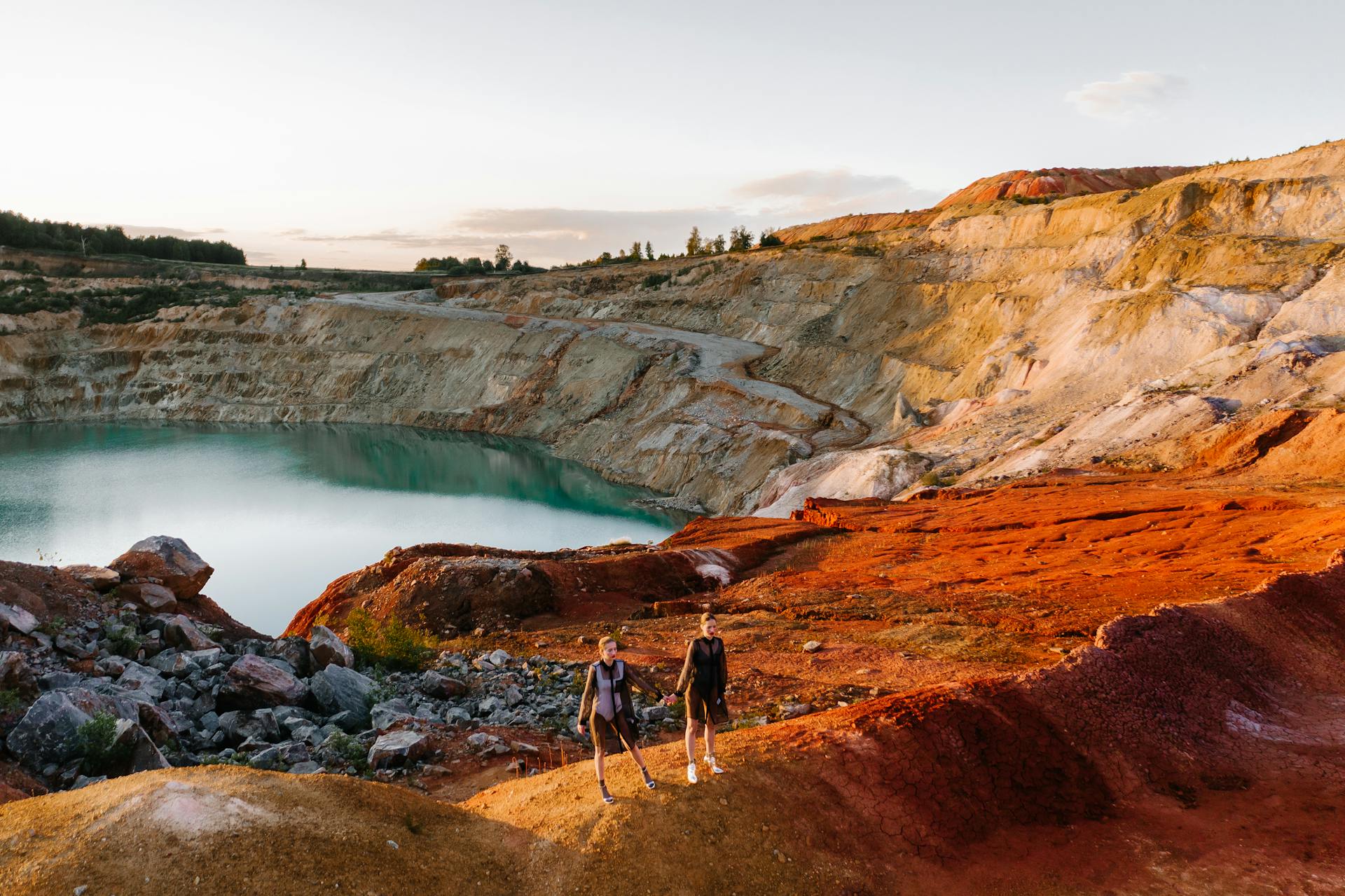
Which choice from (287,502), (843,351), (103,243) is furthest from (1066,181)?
(103,243)

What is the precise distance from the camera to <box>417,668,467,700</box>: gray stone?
13.8m

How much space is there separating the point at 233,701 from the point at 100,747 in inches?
102

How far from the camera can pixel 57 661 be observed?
1223 centimetres

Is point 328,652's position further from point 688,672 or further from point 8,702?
point 688,672

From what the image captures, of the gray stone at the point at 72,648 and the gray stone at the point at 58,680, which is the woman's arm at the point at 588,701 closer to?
the gray stone at the point at 58,680

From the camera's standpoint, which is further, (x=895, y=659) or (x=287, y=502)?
(x=287, y=502)

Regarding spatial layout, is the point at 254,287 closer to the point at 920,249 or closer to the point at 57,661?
the point at 920,249

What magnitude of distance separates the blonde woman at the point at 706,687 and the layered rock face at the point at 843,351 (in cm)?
2557

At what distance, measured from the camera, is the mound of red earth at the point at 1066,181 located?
97.2 meters

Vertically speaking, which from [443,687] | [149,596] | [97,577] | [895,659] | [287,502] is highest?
[97,577]

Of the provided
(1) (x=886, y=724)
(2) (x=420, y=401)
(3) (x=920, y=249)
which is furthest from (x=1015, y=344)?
(2) (x=420, y=401)

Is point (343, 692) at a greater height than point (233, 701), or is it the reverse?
point (233, 701)

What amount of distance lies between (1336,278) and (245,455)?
68749 millimetres

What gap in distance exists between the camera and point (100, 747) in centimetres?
949
